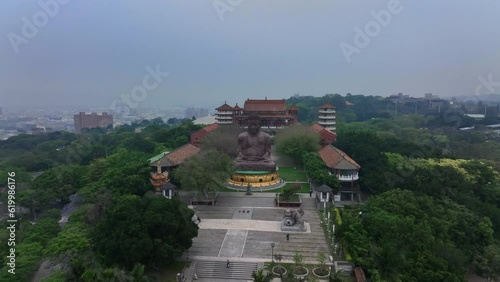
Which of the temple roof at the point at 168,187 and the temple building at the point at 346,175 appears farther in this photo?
the temple building at the point at 346,175

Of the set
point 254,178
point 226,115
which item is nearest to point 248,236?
point 254,178

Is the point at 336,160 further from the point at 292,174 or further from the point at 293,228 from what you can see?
the point at 293,228

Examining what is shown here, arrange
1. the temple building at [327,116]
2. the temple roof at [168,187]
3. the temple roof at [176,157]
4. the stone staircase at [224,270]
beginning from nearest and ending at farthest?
the stone staircase at [224,270] → the temple roof at [168,187] → the temple roof at [176,157] → the temple building at [327,116]

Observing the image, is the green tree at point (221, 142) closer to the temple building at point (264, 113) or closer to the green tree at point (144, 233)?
the temple building at point (264, 113)

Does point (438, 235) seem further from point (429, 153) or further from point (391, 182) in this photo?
point (429, 153)

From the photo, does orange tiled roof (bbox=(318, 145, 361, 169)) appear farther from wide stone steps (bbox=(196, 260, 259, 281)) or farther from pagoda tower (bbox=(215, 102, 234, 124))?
pagoda tower (bbox=(215, 102, 234, 124))

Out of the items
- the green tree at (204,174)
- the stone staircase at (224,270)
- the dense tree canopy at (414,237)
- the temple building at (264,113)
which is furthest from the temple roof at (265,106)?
the stone staircase at (224,270)

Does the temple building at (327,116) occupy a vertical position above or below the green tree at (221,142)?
above
